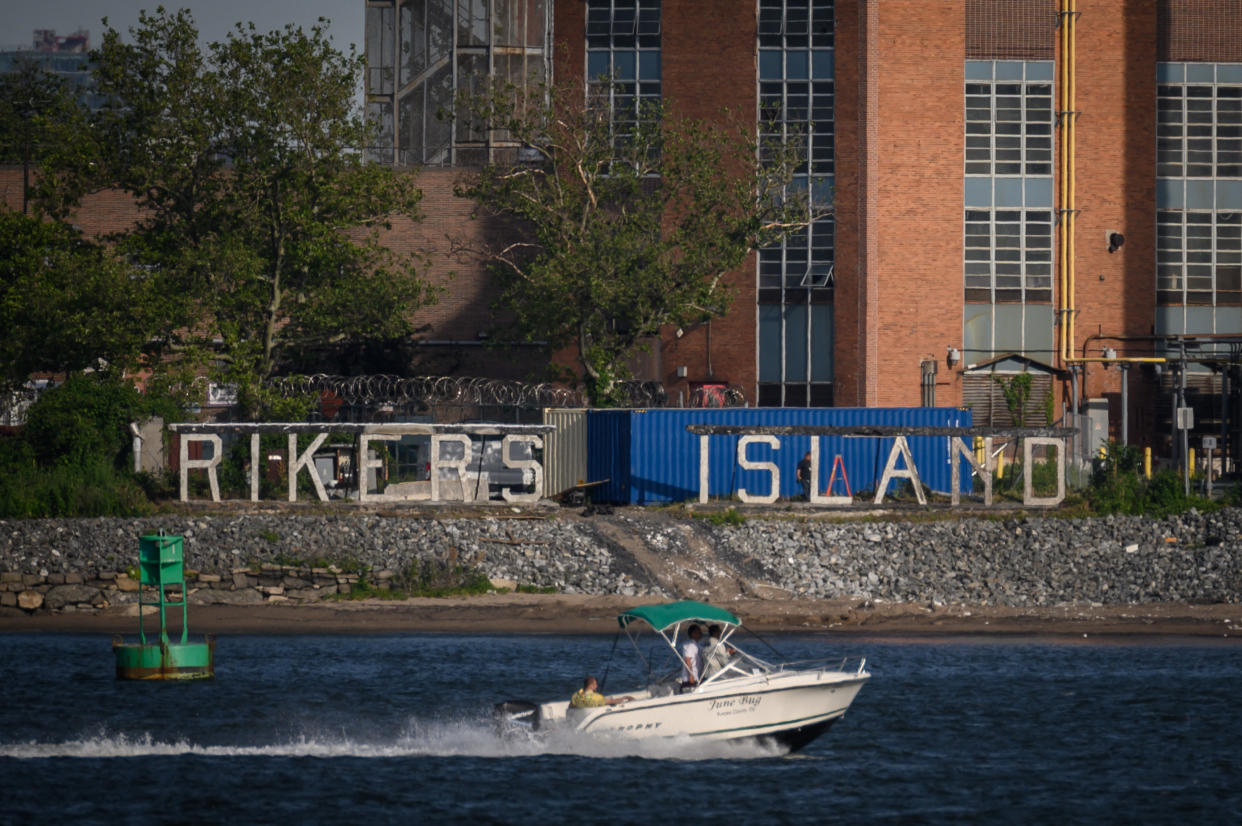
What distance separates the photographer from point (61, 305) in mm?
55031

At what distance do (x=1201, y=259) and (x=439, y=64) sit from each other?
40547mm

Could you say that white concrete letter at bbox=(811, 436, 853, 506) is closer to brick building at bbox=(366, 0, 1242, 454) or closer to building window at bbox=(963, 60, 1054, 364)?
brick building at bbox=(366, 0, 1242, 454)

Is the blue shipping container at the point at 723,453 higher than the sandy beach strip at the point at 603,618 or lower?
higher

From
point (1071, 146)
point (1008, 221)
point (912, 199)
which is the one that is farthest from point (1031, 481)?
point (1071, 146)

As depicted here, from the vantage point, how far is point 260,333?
59938mm

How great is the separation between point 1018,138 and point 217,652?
46.9 m

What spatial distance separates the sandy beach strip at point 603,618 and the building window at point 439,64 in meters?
38.3

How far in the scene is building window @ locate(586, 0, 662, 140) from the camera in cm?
7369

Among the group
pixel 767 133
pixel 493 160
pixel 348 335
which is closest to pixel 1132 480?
pixel 767 133

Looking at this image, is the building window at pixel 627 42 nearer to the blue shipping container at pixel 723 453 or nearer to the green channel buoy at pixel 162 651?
the blue shipping container at pixel 723 453

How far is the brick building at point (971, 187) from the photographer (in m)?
70.8

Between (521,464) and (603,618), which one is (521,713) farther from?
(521,464)

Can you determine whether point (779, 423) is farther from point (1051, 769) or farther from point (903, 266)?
point (1051, 769)

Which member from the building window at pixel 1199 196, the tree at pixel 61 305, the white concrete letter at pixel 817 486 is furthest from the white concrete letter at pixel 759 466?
the building window at pixel 1199 196
